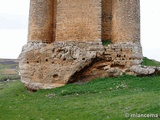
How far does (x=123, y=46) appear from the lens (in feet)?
63.4

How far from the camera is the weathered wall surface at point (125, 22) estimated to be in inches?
785

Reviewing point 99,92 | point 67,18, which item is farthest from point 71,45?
point 99,92

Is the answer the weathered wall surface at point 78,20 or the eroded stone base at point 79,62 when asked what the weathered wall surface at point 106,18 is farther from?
the eroded stone base at point 79,62

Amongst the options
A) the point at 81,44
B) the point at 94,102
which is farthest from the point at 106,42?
the point at 94,102

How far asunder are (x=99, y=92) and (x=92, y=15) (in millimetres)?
6198

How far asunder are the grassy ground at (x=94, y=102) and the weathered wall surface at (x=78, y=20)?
3445 mm

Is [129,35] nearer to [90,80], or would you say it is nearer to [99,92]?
[90,80]

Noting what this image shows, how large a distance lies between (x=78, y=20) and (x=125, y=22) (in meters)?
3.36

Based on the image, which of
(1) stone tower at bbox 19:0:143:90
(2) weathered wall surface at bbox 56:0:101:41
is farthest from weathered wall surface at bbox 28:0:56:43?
(2) weathered wall surface at bbox 56:0:101:41

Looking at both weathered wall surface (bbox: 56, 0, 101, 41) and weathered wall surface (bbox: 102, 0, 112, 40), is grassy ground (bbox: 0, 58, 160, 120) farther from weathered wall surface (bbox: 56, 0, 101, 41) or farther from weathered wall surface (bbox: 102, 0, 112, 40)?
weathered wall surface (bbox: 102, 0, 112, 40)

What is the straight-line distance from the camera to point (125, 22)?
20.0 m

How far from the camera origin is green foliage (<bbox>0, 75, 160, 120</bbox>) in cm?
1148

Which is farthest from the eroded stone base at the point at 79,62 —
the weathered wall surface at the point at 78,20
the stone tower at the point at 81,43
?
the weathered wall surface at the point at 78,20

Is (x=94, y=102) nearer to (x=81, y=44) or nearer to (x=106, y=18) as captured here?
(x=81, y=44)
